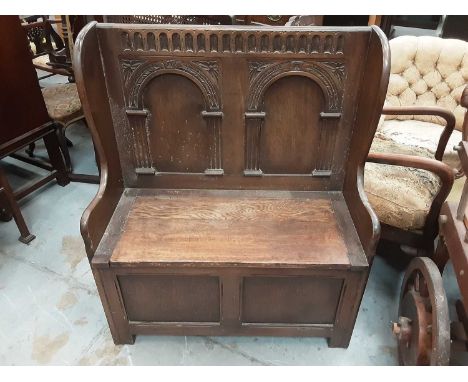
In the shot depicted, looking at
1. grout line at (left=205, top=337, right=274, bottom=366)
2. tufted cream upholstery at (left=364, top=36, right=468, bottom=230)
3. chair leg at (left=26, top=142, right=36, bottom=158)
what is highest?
tufted cream upholstery at (left=364, top=36, right=468, bottom=230)

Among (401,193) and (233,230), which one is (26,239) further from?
(401,193)

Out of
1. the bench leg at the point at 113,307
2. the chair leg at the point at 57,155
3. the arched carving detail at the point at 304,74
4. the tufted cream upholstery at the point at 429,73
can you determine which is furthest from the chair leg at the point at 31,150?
the tufted cream upholstery at the point at 429,73

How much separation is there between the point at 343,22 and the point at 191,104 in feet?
11.8

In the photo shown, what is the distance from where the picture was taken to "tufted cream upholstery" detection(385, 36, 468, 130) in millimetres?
2357

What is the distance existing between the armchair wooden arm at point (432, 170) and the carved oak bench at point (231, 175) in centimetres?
21

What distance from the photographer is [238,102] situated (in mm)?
1590

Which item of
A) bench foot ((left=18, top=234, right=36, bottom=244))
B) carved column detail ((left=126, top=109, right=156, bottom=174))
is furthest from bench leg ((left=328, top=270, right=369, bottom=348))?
bench foot ((left=18, top=234, right=36, bottom=244))

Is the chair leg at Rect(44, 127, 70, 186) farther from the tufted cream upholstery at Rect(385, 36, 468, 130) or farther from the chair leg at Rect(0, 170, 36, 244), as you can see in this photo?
the tufted cream upholstery at Rect(385, 36, 468, 130)

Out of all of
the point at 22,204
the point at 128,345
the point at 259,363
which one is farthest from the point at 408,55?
the point at 22,204

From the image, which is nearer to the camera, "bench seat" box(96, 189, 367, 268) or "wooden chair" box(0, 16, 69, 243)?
"bench seat" box(96, 189, 367, 268)

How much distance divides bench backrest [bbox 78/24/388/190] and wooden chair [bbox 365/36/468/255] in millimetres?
312

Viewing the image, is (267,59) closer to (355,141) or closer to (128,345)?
(355,141)

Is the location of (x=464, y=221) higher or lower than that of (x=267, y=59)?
lower

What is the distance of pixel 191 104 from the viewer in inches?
63.2
